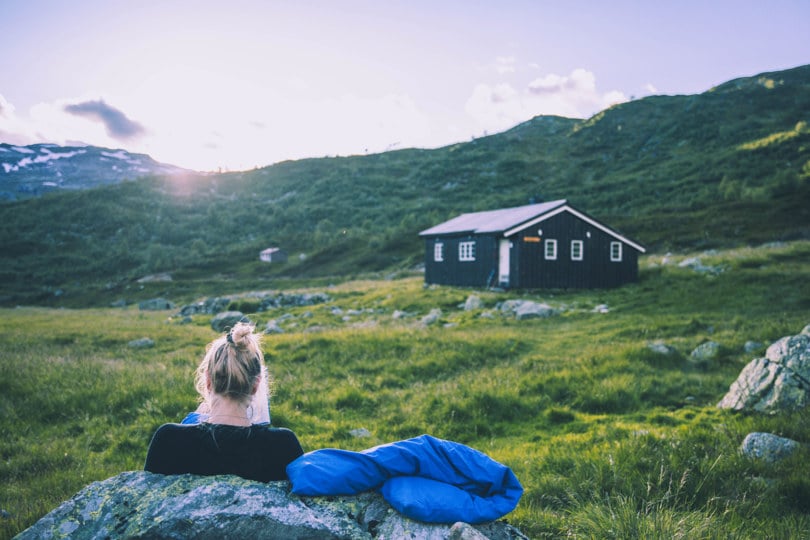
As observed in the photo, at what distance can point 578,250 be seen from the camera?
31.2 m

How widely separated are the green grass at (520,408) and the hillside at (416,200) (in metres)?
32.7

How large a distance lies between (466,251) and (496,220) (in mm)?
3038

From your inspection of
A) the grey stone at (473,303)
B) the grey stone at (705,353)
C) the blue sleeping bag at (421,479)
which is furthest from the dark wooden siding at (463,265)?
the blue sleeping bag at (421,479)

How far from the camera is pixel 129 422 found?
7941mm

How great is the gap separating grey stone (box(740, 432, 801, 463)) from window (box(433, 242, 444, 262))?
3065cm

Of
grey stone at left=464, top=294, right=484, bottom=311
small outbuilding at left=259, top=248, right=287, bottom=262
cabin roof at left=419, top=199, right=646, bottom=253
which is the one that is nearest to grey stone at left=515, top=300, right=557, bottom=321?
grey stone at left=464, top=294, right=484, bottom=311

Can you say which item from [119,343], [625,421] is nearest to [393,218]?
[119,343]

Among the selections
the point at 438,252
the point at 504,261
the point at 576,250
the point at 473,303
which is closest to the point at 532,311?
the point at 473,303

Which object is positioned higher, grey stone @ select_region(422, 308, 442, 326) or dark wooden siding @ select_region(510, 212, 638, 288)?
dark wooden siding @ select_region(510, 212, 638, 288)

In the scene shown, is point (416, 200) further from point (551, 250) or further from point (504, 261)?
point (551, 250)

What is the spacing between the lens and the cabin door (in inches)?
1203

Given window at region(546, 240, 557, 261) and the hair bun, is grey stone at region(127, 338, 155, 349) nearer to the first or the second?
the hair bun

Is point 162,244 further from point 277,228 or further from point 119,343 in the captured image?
point 119,343

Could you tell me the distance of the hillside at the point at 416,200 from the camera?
5412 centimetres
